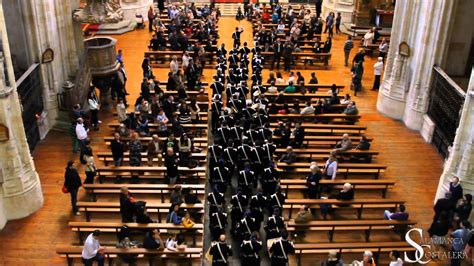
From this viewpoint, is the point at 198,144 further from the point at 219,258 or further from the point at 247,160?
the point at 219,258

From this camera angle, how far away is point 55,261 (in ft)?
35.6

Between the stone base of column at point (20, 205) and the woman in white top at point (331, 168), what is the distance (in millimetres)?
6858

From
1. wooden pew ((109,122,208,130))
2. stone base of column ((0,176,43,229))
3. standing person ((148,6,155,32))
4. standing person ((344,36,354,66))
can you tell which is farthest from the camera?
standing person ((148,6,155,32))

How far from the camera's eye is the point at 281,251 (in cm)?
1036

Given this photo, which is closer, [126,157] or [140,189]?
[140,189]

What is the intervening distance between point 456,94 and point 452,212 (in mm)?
4295

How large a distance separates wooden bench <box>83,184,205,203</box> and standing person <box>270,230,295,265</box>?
2843 mm

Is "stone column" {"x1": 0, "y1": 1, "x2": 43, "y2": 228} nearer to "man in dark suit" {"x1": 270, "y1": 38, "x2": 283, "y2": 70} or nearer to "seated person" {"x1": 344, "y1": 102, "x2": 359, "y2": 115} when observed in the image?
"seated person" {"x1": 344, "y1": 102, "x2": 359, "y2": 115}

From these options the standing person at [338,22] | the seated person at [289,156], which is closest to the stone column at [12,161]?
the seated person at [289,156]

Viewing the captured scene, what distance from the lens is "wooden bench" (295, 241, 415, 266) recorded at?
36.2 ft

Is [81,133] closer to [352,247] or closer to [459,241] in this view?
[352,247]

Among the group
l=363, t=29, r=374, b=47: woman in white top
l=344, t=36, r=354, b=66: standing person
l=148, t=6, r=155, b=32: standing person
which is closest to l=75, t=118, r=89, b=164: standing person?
l=344, t=36, r=354, b=66: standing person

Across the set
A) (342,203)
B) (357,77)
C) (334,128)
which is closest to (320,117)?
(334,128)

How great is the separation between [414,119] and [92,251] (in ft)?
35.5
